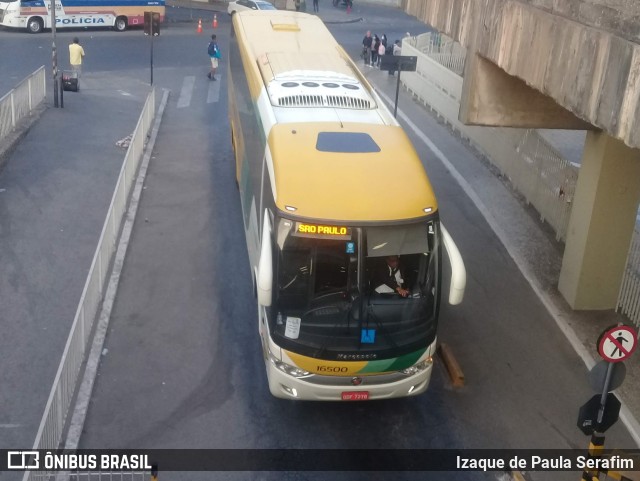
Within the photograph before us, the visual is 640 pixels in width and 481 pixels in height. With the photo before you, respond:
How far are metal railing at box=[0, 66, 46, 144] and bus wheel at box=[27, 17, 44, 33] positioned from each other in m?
13.5

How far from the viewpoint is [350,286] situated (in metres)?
9.53

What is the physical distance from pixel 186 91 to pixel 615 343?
2312 centimetres

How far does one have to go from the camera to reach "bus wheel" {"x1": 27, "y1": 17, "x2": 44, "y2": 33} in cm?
3644

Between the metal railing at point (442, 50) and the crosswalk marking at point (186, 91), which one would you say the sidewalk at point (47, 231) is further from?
the metal railing at point (442, 50)

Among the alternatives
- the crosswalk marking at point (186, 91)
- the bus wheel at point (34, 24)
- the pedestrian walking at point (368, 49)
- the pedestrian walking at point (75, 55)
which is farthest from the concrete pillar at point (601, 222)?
the bus wheel at point (34, 24)

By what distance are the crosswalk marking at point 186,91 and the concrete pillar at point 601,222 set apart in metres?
16.3

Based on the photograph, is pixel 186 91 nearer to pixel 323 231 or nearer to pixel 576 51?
pixel 323 231

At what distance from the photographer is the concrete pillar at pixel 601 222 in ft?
42.6

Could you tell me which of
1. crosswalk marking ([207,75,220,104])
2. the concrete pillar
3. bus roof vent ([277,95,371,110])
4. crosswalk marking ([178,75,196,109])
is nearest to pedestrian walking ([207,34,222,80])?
crosswalk marking ([207,75,220,104])

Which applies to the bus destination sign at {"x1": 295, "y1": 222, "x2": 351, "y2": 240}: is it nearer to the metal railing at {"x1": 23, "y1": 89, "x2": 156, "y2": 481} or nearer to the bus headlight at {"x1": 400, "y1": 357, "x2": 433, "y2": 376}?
the bus headlight at {"x1": 400, "y1": 357, "x2": 433, "y2": 376}

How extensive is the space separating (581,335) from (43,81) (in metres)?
17.8

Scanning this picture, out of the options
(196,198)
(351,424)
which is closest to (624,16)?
(351,424)

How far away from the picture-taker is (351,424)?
1062 centimetres

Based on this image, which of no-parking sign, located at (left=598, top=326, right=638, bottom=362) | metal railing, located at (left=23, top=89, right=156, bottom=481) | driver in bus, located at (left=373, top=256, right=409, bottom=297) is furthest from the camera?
driver in bus, located at (left=373, top=256, right=409, bottom=297)
